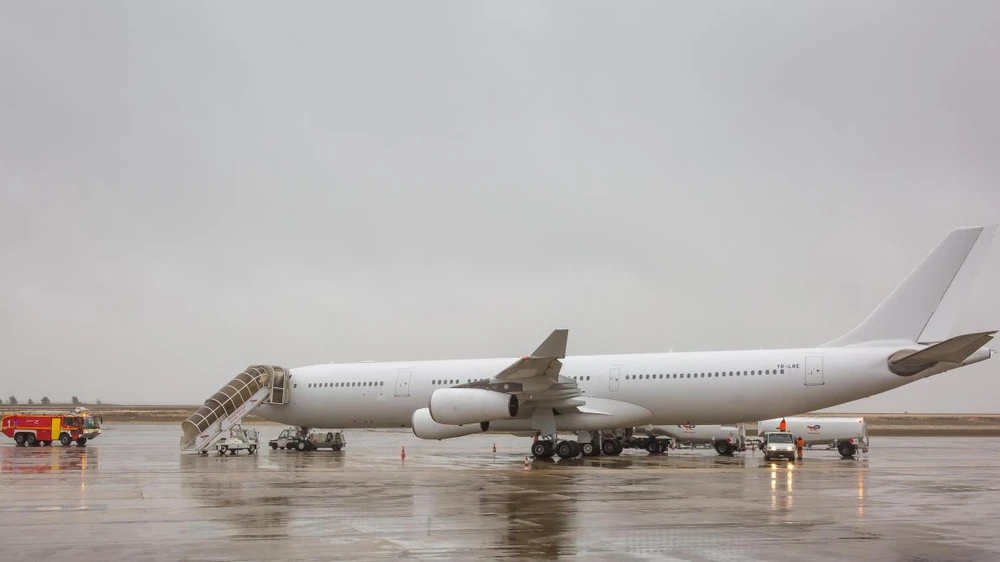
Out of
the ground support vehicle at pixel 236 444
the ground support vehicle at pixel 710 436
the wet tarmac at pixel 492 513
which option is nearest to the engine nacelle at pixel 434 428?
the wet tarmac at pixel 492 513

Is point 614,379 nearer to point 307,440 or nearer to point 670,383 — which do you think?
point 670,383

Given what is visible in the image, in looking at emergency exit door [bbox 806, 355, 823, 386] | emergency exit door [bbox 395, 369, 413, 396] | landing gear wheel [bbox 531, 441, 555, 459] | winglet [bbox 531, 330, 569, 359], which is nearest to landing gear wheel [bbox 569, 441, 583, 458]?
landing gear wheel [bbox 531, 441, 555, 459]

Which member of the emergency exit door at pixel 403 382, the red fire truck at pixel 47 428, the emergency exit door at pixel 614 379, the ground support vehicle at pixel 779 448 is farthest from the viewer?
the red fire truck at pixel 47 428

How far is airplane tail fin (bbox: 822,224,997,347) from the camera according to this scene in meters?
26.0

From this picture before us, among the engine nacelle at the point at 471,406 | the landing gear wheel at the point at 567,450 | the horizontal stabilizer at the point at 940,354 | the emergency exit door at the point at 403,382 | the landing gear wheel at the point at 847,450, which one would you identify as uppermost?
the horizontal stabilizer at the point at 940,354

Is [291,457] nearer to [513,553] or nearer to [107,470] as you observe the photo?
[107,470]

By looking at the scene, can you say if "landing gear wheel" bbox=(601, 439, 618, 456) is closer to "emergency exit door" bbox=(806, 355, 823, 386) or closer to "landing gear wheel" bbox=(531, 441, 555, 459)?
"landing gear wheel" bbox=(531, 441, 555, 459)

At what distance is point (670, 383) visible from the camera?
28.8 m

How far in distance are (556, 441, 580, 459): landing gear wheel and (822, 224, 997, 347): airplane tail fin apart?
32.9 ft

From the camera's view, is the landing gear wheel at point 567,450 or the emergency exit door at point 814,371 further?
the landing gear wheel at point 567,450

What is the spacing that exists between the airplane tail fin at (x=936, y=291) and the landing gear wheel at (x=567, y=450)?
10.0m

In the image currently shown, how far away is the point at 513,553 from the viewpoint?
32.1 ft

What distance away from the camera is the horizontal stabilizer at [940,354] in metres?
23.0

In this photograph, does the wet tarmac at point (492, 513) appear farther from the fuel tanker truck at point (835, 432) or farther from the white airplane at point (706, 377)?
the fuel tanker truck at point (835, 432)
